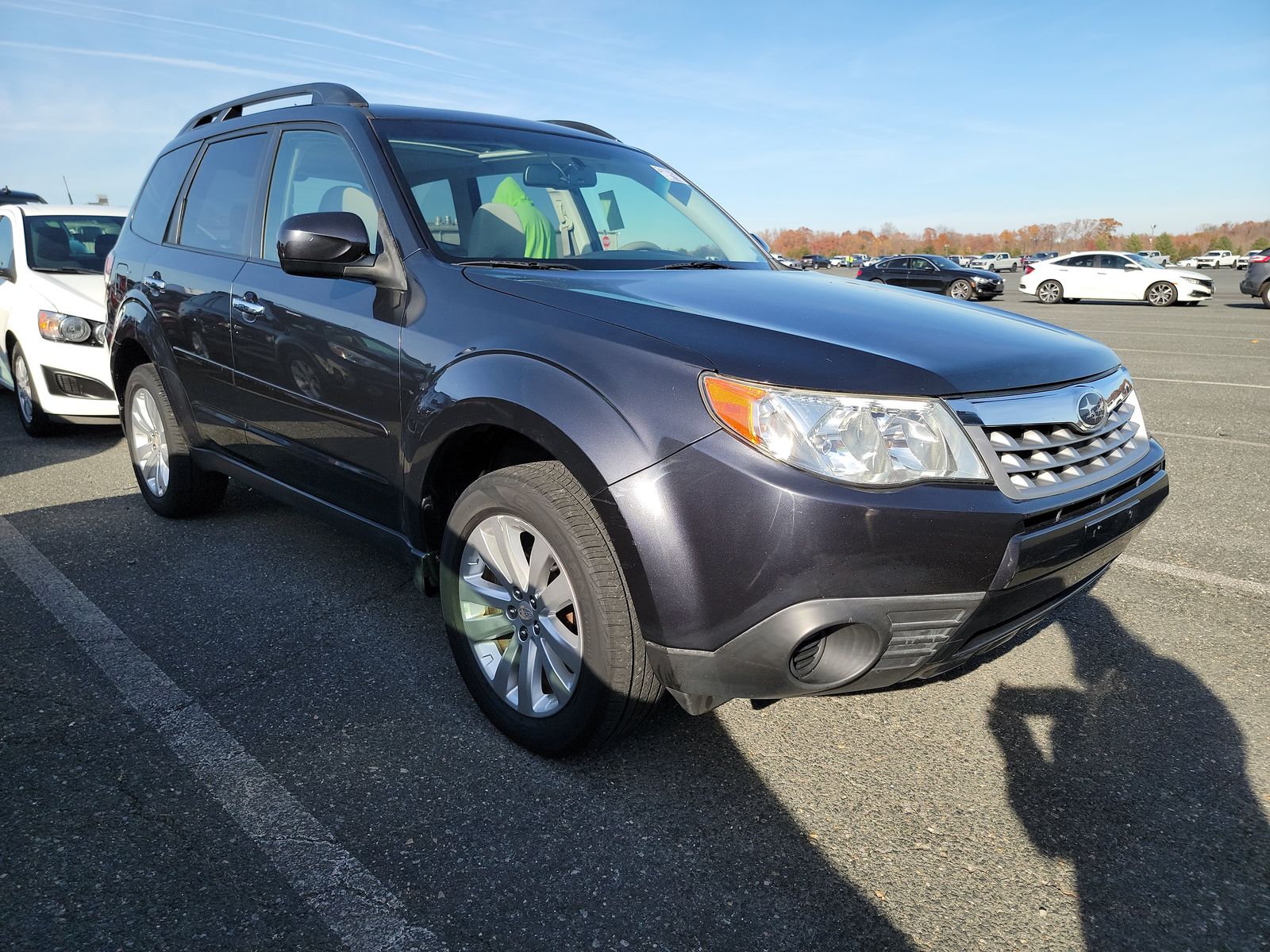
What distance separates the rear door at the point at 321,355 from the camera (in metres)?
2.86

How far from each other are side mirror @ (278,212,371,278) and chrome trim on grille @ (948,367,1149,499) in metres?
1.79

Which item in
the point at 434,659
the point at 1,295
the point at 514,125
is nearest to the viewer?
the point at 434,659

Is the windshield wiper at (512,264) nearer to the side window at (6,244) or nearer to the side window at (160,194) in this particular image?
the side window at (160,194)

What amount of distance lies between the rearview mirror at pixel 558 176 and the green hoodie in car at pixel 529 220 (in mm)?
108

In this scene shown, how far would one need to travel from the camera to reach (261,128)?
12.3ft

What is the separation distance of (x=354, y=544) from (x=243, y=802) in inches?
82.1

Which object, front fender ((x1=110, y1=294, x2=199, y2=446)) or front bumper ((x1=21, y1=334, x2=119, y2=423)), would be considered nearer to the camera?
front fender ((x1=110, y1=294, x2=199, y2=446))

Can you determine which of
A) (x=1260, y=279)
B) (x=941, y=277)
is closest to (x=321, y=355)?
(x=1260, y=279)

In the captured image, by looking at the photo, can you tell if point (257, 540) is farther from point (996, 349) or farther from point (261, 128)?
point (996, 349)

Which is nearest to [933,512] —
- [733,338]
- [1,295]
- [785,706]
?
[733,338]

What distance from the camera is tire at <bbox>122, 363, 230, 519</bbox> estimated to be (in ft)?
14.3

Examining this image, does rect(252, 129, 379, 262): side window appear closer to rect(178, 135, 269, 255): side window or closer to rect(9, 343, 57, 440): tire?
rect(178, 135, 269, 255): side window

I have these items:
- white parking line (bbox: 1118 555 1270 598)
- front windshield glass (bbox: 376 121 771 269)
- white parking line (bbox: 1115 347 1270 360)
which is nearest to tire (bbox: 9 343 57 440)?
front windshield glass (bbox: 376 121 771 269)

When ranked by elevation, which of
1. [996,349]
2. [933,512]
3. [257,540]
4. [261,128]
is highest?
[261,128]
